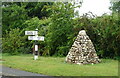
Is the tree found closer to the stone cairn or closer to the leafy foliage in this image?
the leafy foliage

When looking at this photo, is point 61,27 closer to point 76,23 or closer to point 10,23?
point 76,23

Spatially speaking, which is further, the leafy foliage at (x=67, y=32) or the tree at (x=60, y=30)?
the tree at (x=60, y=30)

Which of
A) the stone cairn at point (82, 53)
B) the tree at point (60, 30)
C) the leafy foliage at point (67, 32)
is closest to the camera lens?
the stone cairn at point (82, 53)

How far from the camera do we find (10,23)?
85.7ft

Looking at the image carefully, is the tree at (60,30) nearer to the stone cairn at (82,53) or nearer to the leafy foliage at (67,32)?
the leafy foliage at (67,32)

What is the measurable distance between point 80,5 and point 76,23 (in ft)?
9.44

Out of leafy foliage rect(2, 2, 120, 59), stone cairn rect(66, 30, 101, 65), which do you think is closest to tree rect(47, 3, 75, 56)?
leafy foliage rect(2, 2, 120, 59)

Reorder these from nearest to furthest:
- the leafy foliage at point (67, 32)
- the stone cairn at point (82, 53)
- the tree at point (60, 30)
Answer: the stone cairn at point (82, 53) < the leafy foliage at point (67, 32) < the tree at point (60, 30)

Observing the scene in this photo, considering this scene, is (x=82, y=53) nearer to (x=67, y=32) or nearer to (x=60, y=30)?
(x=67, y=32)

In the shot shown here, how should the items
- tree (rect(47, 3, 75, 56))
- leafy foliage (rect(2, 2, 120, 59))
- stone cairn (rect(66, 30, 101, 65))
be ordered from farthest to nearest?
tree (rect(47, 3, 75, 56)) < leafy foliage (rect(2, 2, 120, 59)) < stone cairn (rect(66, 30, 101, 65))

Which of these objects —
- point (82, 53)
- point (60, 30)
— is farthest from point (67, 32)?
point (82, 53)

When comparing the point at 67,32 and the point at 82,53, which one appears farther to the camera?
the point at 67,32

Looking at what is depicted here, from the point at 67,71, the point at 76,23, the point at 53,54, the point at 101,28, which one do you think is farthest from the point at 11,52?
the point at 67,71

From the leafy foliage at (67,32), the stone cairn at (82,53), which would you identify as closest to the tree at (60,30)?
the leafy foliage at (67,32)
